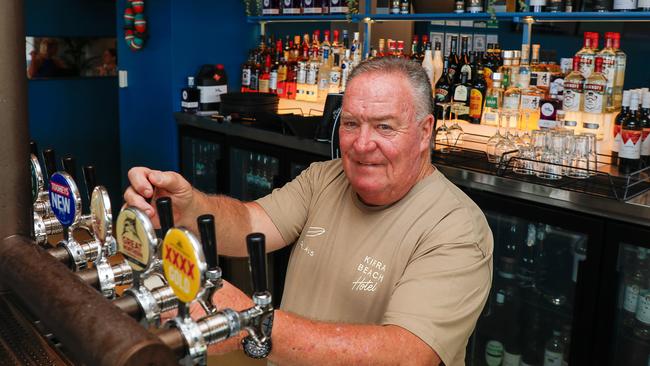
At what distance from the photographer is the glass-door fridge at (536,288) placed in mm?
2508

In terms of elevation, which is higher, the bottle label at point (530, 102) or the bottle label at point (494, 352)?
the bottle label at point (530, 102)

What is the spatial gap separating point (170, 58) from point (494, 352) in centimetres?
274

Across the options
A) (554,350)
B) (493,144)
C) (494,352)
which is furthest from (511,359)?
(493,144)

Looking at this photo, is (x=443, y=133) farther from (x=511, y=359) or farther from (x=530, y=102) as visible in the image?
(x=511, y=359)

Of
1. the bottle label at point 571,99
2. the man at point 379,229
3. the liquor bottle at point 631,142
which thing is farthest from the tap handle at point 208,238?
the bottle label at point 571,99

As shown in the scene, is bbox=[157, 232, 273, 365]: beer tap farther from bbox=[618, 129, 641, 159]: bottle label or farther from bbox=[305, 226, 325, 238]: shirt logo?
bbox=[618, 129, 641, 159]: bottle label

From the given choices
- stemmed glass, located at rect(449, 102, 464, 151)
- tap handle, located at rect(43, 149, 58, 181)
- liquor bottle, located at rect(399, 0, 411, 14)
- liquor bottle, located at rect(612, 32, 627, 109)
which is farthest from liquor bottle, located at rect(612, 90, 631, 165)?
tap handle, located at rect(43, 149, 58, 181)

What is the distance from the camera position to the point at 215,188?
14.5 ft

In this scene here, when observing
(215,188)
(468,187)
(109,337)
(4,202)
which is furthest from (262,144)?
(109,337)

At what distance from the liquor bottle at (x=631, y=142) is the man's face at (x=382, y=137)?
1.42 m

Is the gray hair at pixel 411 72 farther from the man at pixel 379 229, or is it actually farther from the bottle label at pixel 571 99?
the bottle label at pixel 571 99

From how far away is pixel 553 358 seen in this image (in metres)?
2.80

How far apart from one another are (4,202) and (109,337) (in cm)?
36

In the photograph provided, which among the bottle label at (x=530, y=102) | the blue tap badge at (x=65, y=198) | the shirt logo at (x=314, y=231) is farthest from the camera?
the bottle label at (x=530, y=102)
